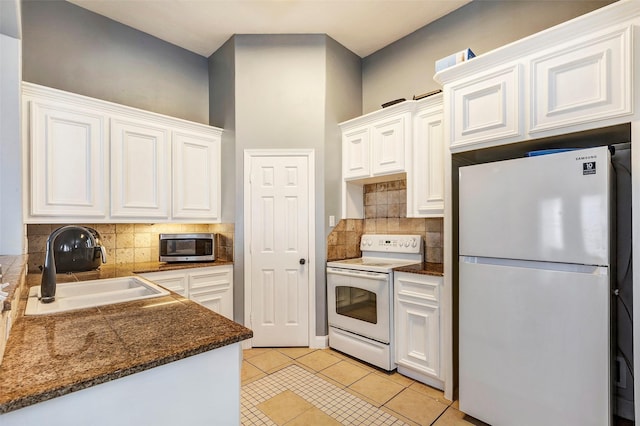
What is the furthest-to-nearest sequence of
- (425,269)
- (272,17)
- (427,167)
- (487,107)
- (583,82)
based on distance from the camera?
(272,17) → (427,167) → (425,269) → (487,107) → (583,82)

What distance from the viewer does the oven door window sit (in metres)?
2.65

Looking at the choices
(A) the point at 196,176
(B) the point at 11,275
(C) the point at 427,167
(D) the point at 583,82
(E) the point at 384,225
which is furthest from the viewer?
(E) the point at 384,225

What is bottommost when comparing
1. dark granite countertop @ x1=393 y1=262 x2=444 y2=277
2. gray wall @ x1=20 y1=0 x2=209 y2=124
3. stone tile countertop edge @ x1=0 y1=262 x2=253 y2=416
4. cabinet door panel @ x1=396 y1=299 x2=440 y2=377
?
cabinet door panel @ x1=396 y1=299 x2=440 y2=377

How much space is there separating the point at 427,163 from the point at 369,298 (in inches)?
48.9

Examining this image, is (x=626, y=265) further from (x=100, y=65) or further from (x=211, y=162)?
(x=100, y=65)

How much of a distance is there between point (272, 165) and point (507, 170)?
6.62ft

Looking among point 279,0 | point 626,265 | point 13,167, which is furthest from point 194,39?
point 626,265

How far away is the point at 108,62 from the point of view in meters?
2.87

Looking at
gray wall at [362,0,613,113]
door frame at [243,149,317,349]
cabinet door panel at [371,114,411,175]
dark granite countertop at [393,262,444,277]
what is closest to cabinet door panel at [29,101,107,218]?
door frame at [243,149,317,349]

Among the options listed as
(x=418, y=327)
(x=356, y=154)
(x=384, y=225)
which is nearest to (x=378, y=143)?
(x=356, y=154)

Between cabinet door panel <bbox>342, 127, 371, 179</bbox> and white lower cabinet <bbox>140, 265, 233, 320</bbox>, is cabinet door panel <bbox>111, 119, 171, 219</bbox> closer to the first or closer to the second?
white lower cabinet <bbox>140, 265, 233, 320</bbox>

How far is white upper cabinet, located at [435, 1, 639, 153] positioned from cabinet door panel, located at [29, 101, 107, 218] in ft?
8.79

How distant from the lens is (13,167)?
1.72 m

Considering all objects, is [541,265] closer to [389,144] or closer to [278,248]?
[389,144]
